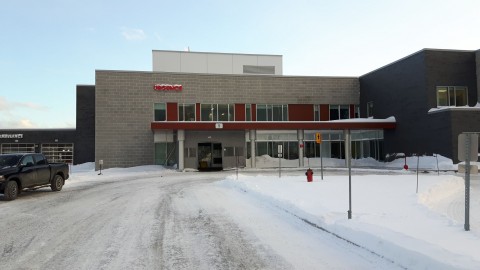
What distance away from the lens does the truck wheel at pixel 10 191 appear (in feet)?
47.9

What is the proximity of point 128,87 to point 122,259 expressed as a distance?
33.5 metres

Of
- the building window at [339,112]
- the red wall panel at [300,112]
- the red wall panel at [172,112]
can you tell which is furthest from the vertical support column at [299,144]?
the red wall panel at [172,112]

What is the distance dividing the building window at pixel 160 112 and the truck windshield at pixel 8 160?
22872mm

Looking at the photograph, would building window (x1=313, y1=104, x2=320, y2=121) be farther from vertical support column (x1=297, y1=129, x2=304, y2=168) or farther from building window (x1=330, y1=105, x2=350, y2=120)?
vertical support column (x1=297, y1=129, x2=304, y2=168)

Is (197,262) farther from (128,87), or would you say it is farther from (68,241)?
(128,87)

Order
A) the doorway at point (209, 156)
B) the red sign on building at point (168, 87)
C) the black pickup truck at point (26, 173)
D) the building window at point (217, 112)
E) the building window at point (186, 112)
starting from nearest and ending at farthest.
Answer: the black pickup truck at point (26, 173) < the doorway at point (209, 156) < the red sign on building at point (168, 87) < the building window at point (186, 112) < the building window at point (217, 112)

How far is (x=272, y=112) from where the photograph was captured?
4181 centimetres

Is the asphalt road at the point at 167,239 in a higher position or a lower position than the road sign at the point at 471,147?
lower

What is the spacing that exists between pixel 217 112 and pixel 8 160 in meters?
26.0

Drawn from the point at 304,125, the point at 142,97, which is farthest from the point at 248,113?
the point at 142,97

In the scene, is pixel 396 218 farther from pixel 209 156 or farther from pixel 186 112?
pixel 186 112

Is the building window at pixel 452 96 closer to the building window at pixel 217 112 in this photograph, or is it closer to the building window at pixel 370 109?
the building window at pixel 370 109

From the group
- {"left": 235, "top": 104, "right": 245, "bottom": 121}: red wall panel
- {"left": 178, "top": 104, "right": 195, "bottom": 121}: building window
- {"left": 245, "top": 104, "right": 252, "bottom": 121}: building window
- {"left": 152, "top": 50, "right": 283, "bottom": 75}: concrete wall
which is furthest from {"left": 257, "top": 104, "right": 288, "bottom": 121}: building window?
{"left": 152, "top": 50, "right": 283, "bottom": 75}: concrete wall

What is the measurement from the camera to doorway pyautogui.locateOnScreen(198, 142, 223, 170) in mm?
37812
